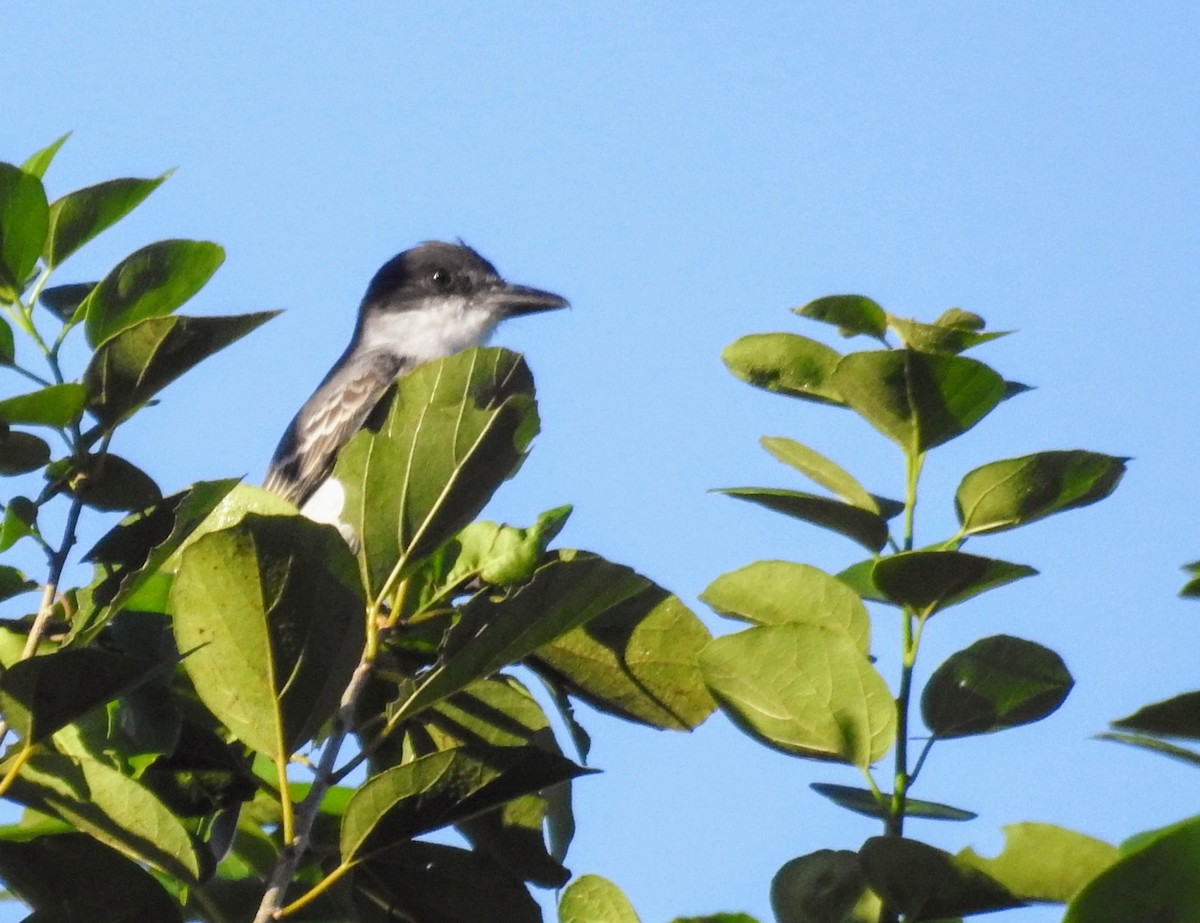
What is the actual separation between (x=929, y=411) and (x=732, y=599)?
12.4 inches

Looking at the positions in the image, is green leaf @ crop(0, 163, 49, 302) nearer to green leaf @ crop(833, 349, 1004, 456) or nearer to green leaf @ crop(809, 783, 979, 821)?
green leaf @ crop(833, 349, 1004, 456)

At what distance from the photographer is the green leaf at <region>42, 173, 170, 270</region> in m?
2.19

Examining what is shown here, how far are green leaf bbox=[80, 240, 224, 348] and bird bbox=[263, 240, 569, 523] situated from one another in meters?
3.70

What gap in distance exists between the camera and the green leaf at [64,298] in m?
2.27

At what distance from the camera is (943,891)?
5.15ft

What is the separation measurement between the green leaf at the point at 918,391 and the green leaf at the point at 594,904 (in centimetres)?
62

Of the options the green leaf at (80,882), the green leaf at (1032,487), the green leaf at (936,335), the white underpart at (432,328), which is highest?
the white underpart at (432,328)

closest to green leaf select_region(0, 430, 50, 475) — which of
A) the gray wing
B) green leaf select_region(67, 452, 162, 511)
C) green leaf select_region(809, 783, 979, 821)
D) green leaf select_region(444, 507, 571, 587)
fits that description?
green leaf select_region(67, 452, 162, 511)

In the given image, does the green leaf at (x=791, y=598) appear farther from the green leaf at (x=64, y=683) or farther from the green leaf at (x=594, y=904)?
the green leaf at (x=64, y=683)

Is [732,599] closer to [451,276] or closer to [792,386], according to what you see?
[792,386]

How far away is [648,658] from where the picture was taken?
2230 millimetres

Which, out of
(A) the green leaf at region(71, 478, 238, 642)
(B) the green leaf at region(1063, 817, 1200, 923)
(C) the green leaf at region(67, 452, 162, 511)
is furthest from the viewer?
(C) the green leaf at region(67, 452, 162, 511)

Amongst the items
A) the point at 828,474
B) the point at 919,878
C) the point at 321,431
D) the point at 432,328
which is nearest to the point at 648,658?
the point at 828,474

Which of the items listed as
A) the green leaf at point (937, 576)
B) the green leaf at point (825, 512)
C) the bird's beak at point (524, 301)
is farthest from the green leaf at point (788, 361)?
the bird's beak at point (524, 301)
